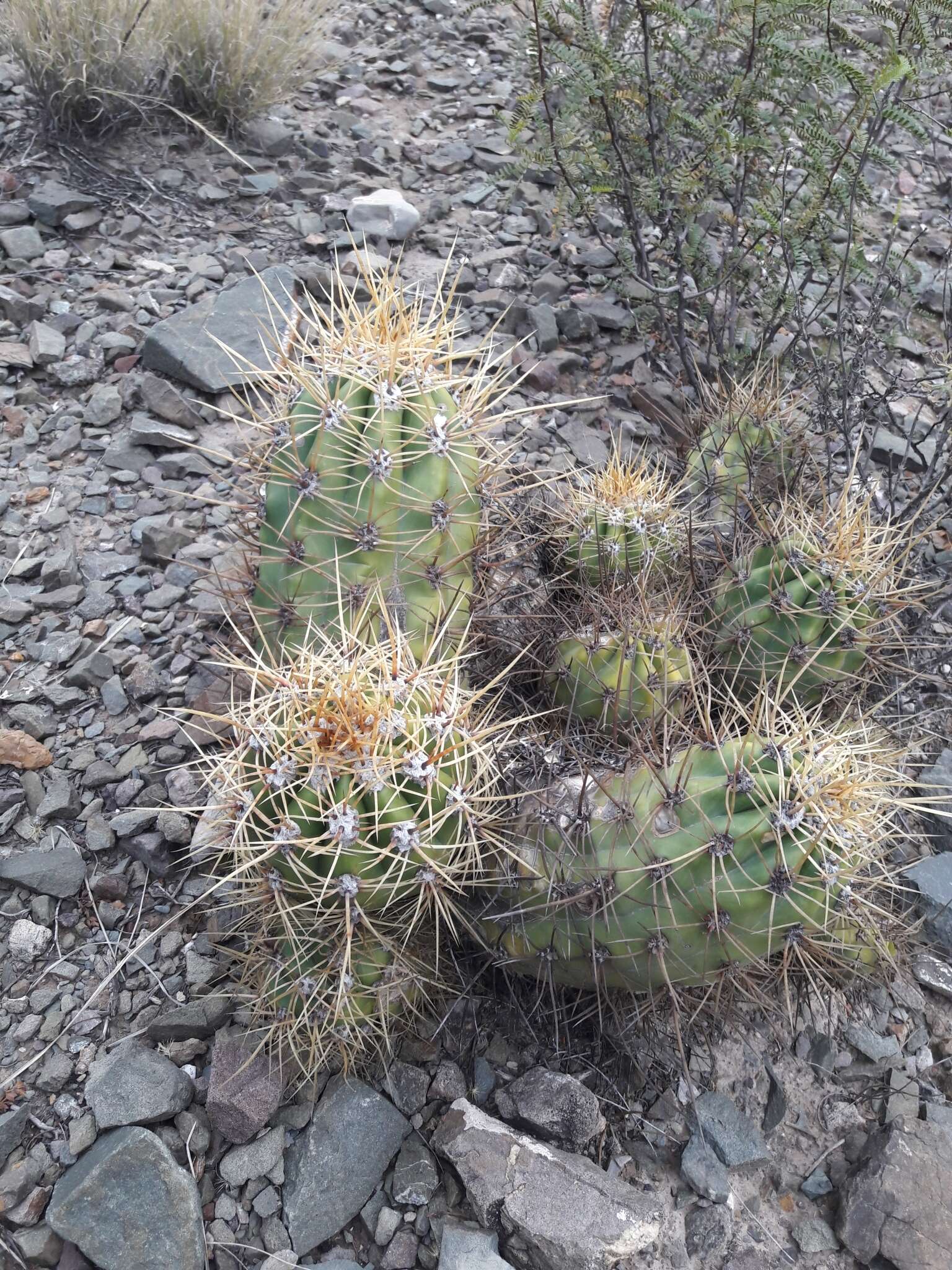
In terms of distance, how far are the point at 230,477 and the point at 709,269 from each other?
201 centimetres

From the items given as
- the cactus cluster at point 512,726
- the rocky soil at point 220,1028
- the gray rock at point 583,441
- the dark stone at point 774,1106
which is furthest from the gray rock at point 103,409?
the dark stone at point 774,1106

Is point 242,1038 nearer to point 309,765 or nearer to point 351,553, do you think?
point 309,765

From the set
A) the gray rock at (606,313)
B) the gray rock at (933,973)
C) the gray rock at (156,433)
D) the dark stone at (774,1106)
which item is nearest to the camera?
the dark stone at (774,1106)

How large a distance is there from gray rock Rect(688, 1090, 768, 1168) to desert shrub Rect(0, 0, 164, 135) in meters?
4.94

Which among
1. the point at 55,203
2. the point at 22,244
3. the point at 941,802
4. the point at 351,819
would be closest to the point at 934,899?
the point at 941,802

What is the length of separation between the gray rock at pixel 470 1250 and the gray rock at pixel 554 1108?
0.79ft

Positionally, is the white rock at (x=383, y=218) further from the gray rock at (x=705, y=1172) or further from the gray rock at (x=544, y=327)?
the gray rock at (x=705, y=1172)

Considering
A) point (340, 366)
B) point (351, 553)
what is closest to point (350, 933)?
point (351, 553)

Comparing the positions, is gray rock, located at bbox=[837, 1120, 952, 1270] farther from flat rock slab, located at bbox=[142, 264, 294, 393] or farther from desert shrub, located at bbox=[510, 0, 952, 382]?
flat rock slab, located at bbox=[142, 264, 294, 393]

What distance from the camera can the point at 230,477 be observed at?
388 cm

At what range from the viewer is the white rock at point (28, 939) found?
2.57 metres

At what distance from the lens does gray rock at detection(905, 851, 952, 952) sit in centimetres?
282

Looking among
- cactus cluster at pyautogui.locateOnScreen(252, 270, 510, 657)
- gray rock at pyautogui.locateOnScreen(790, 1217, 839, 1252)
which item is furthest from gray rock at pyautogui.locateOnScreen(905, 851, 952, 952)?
cactus cluster at pyautogui.locateOnScreen(252, 270, 510, 657)

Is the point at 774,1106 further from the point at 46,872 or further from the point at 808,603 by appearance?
the point at 46,872
